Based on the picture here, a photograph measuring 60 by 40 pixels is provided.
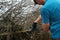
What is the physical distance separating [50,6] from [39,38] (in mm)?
1960

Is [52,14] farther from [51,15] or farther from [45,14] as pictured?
[45,14]

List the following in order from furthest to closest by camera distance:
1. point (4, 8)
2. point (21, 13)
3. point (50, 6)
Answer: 1. point (4, 8)
2. point (21, 13)
3. point (50, 6)

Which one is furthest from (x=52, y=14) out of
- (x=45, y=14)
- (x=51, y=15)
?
(x=45, y=14)

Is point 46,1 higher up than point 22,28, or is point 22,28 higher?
point 46,1

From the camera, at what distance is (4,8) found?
6.74 meters

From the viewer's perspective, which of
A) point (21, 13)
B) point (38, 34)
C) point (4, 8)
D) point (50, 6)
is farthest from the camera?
point (4, 8)

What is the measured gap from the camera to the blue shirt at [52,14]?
396 centimetres

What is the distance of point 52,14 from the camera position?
403cm

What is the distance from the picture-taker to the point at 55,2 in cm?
402

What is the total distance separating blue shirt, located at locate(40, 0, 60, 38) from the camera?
3.96 meters

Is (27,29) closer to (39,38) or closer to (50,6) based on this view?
(39,38)

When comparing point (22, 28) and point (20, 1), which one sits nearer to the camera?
point (22, 28)

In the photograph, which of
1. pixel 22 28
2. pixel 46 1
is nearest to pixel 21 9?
pixel 22 28

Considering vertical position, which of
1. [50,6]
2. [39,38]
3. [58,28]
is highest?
[50,6]
